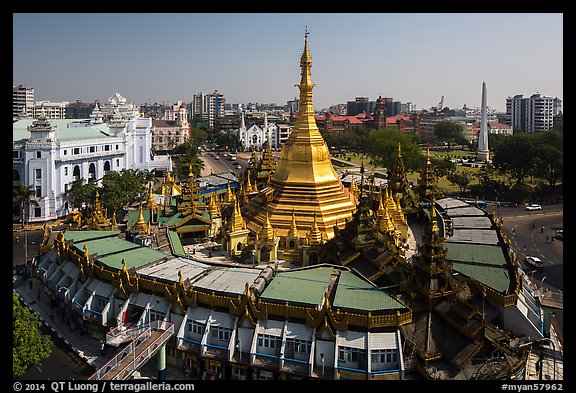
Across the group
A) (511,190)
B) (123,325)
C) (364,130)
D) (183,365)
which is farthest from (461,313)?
(364,130)

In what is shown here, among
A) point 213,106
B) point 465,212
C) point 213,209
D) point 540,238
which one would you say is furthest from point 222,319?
point 213,106

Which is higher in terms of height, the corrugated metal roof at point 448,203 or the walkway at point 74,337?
the corrugated metal roof at point 448,203

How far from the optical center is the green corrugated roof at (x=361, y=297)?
63.5 ft

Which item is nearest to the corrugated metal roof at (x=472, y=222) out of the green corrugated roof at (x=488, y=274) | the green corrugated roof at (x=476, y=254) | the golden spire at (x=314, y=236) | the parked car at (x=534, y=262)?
the parked car at (x=534, y=262)

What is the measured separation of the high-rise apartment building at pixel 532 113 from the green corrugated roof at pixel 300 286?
150 meters

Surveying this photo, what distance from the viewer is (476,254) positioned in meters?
26.8

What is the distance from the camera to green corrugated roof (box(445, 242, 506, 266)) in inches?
1013

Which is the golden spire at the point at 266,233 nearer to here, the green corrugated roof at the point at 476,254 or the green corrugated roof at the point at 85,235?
the green corrugated roof at the point at 85,235

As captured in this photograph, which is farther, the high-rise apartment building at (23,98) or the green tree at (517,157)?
the high-rise apartment building at (23,98)

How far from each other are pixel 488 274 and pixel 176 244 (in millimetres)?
19273

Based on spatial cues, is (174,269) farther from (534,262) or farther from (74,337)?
(534,262)

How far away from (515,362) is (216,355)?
474 inches

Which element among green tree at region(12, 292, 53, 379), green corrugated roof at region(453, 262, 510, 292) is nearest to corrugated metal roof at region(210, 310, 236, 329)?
green tree at region(12, 292, 53, 379)

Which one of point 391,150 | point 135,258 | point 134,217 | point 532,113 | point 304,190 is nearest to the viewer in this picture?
point 135,258
